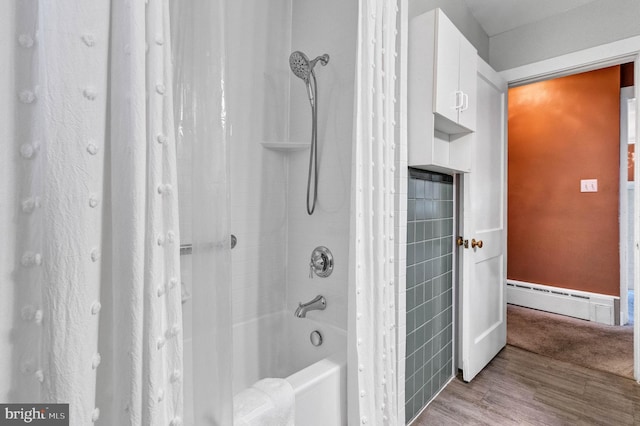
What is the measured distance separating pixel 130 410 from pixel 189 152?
0.50m

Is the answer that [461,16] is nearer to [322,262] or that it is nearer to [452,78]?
[452,78]

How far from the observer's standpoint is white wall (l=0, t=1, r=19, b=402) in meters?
0.46

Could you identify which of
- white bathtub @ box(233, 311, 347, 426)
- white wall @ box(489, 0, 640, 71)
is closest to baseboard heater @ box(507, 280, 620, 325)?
white wall @ box(489, 0, 640, 71)

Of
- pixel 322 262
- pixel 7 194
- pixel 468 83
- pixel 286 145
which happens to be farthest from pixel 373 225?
pixel 468 83

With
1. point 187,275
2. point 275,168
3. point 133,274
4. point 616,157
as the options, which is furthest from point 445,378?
point 616,157

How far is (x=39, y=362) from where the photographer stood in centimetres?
49

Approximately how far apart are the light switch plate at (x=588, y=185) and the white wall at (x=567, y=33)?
1.57m

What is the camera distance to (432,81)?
1.55 metres

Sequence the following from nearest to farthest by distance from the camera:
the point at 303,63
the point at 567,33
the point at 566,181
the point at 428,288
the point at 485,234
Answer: the point at 303,63 < the point at 428,288 < the point at 485,234 < the point at 567,33 < the point at 566,181

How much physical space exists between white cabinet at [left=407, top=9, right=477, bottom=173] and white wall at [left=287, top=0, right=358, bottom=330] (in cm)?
40

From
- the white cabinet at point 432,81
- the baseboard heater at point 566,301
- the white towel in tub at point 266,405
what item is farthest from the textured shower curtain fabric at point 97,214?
the baseboard heater at point 566,301

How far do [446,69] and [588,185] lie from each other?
109 inches

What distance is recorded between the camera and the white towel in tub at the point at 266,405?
2.82 feet

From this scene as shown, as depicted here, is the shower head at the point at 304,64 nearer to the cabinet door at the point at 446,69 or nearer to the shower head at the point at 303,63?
the shower head at the point at 303,63
